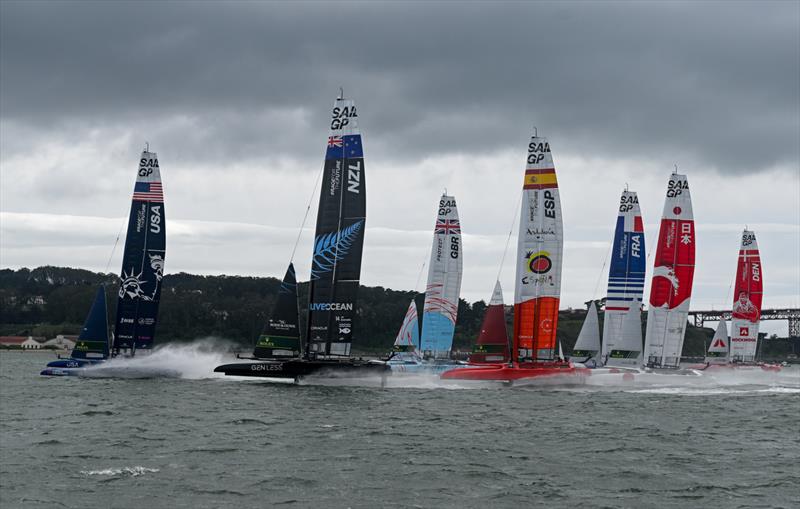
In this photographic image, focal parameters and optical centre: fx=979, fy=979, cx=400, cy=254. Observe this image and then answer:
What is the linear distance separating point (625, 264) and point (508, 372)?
70.4ft

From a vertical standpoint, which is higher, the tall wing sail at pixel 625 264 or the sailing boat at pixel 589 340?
the tall wing sail at pixel 625 264

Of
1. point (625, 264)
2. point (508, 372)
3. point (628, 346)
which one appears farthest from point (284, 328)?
point (625, 264)

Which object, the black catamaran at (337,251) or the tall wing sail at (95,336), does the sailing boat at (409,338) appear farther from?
the tall wing sail at (95,336)

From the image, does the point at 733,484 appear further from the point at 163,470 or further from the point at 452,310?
the point at 452,310

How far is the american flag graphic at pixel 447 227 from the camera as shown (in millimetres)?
62031

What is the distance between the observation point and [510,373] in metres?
46.6

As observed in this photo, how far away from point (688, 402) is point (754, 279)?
42.1 metres

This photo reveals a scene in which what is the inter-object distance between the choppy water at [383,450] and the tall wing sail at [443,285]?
57.7 ft

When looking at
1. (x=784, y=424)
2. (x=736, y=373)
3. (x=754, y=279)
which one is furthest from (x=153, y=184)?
(x=754, y=279)

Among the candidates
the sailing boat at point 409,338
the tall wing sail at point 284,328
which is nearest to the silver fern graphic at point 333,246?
the tall wing sail at point 284,328

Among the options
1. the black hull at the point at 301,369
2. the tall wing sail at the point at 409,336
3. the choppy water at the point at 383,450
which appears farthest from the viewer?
the tall wing sail at the point at 409,336

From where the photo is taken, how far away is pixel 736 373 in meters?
73.3

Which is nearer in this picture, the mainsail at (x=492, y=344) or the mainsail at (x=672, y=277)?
the mainsail at (x=492, y=344)

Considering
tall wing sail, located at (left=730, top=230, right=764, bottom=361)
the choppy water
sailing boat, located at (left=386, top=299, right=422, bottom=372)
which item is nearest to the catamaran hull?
the choppy water
